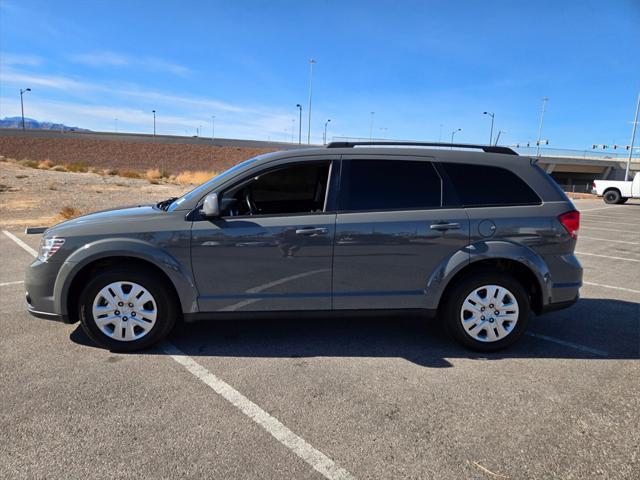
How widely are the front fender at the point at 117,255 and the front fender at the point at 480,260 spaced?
6.88 ft

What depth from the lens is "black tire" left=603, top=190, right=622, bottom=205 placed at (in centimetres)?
2789

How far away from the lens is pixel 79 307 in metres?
3.89

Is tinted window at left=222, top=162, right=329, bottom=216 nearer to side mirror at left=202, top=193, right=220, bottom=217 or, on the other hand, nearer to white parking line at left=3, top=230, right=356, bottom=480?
side mirror at left=202, top=193, right=220, bottom=217

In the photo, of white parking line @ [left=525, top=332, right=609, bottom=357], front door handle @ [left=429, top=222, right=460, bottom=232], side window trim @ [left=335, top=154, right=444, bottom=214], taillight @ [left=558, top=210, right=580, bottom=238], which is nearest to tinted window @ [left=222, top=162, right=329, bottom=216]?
side window trim @ [left=335, top=154, right=444, bottom=214]

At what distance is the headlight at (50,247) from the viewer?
384 cm

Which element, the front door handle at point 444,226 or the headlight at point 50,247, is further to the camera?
the front door handle at point 444,226

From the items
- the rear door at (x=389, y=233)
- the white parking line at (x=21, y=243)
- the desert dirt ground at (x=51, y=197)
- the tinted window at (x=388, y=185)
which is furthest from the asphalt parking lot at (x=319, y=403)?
the desert dirt ground at (x=51, y=197)

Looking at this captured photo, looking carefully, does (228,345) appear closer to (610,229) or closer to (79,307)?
(79,307)

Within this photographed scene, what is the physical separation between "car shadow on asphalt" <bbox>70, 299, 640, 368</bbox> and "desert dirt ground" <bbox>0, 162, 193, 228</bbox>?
9076 millimetres

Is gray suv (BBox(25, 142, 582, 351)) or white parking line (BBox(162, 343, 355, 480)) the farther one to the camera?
gray suv (BBox(25, 142, 582, 351))

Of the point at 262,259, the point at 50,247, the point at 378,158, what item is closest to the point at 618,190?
the point at 378,158

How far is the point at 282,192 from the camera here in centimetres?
462

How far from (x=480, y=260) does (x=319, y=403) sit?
1.90 meters

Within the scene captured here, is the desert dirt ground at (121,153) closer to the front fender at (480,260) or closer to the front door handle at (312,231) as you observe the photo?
the front door handle at (312,231)
